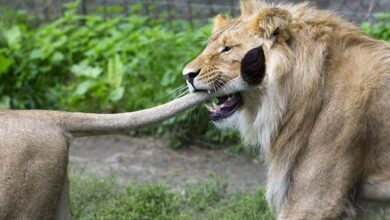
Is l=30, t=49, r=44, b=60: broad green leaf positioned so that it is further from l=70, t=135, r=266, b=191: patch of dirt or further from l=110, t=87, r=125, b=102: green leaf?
l=70, t=135, r=266, b=191: patch of dirt

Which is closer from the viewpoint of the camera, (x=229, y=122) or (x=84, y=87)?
(x=229, y=122)

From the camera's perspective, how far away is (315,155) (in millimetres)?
4113

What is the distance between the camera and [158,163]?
6680 mm

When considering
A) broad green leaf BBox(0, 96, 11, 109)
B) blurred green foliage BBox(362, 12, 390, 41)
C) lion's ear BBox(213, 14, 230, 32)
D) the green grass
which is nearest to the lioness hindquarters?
lion's ear BBox(213, 14, 230, 32)

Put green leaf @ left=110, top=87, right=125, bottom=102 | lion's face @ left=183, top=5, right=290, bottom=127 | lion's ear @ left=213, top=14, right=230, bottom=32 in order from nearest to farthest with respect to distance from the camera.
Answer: lion's face @ left=183, top=5, right=290, bottom=127 < lion's ear @ left=213, top=14, right=230, bottom=32 < green leaf @ left=110, top=87, right=125, bottom=102

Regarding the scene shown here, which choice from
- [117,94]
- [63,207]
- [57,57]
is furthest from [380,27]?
[63,207]

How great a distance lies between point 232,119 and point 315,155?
0.45m

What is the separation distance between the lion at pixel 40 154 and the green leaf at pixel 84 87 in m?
3.33

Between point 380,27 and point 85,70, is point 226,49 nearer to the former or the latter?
point 380,27

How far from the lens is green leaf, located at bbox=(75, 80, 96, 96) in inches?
294

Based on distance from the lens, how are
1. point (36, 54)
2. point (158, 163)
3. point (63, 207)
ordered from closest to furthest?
point (63, 207), point (158, 163), point (36, 54)

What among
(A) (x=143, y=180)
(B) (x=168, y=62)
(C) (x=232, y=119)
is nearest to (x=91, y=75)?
(B) (x=168, y=62)

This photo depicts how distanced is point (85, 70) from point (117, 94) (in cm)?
42

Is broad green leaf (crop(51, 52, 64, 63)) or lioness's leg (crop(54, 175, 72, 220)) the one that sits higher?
lioness's leg (crop(54, 175, 72, 220))
